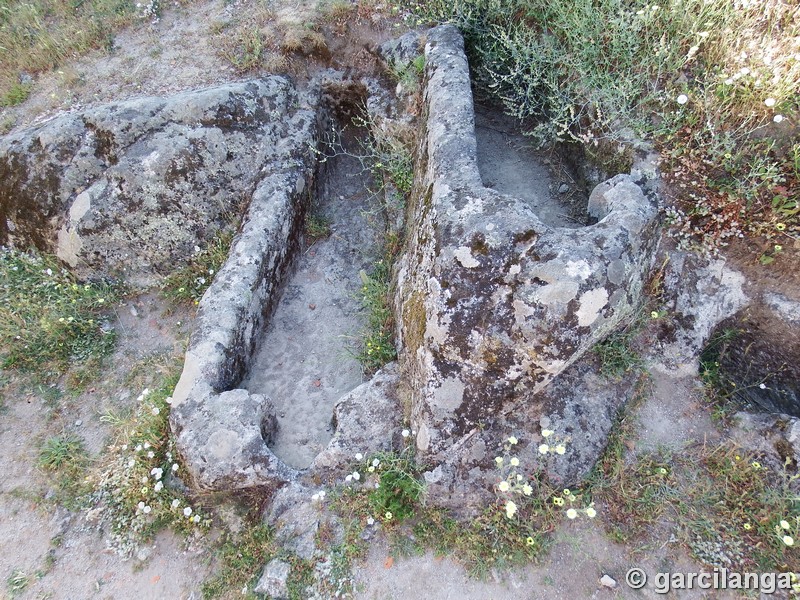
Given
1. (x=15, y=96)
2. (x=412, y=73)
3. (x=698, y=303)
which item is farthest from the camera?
(x=15, y=96)

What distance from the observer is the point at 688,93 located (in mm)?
4160

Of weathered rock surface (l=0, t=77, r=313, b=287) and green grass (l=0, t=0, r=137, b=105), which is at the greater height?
green grass (l=0, t=0, r=137, b=105)

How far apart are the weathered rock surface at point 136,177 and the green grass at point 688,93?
299cm

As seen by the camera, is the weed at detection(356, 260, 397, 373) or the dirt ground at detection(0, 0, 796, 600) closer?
the dirt ground at detection(0, 0, 796, 600)

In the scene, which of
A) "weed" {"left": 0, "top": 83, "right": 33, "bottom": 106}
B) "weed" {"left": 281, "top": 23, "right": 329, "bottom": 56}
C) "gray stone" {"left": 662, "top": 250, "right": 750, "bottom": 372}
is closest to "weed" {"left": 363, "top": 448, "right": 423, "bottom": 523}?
"gray stone" {"left": 662, "top": 250, "right": 750, "bottom": 372}

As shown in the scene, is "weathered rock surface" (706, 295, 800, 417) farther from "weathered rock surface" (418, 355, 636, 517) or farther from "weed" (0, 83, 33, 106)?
"weed" (0, 83, 33, 106)

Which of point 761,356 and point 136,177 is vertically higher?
point 136,177

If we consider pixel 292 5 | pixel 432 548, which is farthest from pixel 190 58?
pixel 432 548

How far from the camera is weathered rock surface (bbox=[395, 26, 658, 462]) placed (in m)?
3.49

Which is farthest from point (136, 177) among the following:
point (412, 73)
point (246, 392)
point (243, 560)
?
point (243, 560)

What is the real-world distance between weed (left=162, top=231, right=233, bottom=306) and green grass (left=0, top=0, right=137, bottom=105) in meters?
3.77

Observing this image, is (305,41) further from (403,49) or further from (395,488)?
(395,488)

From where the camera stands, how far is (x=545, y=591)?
11.0ft

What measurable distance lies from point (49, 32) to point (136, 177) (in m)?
4.12
